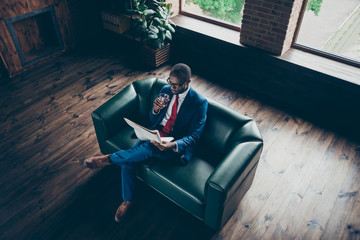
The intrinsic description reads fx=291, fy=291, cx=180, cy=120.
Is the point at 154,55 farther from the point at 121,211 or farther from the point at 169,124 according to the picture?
the point at 121,211

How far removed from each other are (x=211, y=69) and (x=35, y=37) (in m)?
2.93

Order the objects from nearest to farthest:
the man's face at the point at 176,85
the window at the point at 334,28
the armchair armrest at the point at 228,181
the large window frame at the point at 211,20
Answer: the armchair armrest at the point at 228,181, the man's face at the point at 176,85, the window at the point at 334,28, the large window frame at the point at 211,20

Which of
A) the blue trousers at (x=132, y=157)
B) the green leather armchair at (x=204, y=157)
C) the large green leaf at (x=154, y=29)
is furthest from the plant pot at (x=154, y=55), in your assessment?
the blue trousers at (x=132, y=157)

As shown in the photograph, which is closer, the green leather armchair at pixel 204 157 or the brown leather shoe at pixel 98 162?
the green leather armchair at pixel 204 157

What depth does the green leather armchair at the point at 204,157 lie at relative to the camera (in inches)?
86.5

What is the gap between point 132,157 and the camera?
8.24ft

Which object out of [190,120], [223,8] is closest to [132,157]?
[190,120]

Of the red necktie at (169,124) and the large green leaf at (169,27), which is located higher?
the large green leaf at (169,27)

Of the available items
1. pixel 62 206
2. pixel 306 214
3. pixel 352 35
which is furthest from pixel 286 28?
pixel 62 206

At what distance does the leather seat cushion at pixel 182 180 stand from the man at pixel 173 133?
0.07 metres

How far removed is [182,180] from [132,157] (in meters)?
0.48

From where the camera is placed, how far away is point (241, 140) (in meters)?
2.39

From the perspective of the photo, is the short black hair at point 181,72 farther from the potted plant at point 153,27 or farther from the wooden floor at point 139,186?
the potted plant at point 153,27

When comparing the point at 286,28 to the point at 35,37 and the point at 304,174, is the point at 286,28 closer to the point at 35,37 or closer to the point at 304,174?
the point at 304,174
